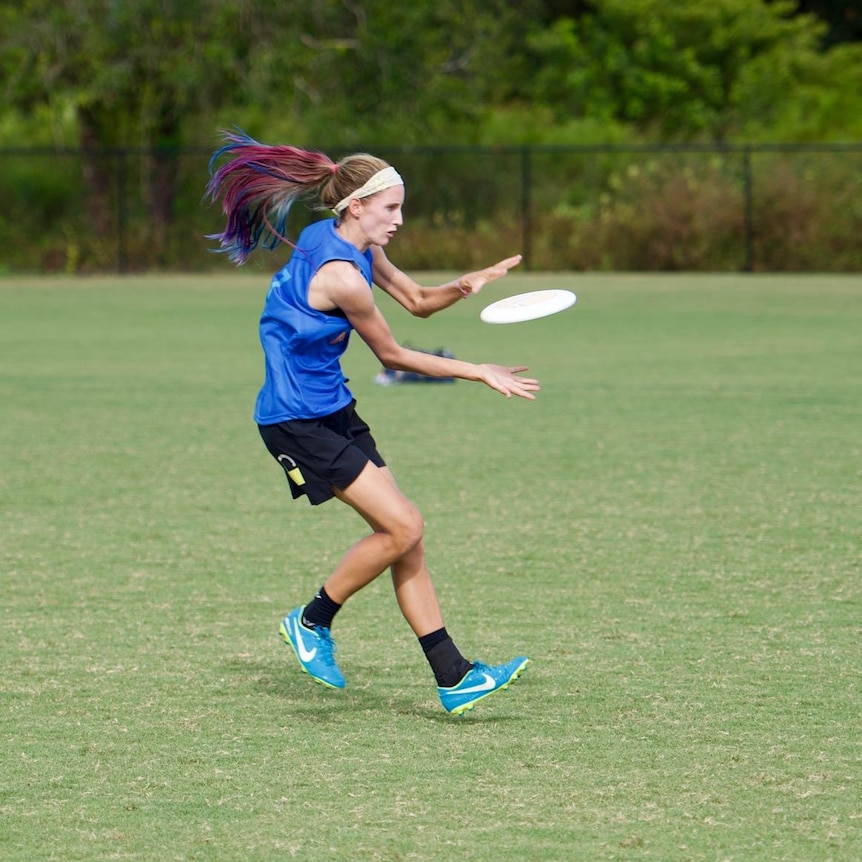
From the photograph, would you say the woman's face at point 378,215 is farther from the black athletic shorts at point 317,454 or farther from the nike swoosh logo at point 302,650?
the nike swoosh logo at point 302,650

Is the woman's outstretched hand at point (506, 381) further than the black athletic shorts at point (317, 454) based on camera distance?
No

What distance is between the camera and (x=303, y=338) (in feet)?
18.1

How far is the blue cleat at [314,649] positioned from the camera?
5.71m

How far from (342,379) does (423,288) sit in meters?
0.46

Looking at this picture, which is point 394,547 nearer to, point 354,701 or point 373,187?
point 354,701

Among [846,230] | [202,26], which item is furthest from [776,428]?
[202,26]

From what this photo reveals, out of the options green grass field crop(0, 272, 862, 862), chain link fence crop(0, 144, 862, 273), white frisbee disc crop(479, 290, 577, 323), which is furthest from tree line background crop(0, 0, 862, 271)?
white frisbee disc crop(479, 290, 577, 323)

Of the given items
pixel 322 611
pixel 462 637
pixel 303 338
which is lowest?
pixel 462 637

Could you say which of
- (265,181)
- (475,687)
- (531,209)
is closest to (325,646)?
(475,687)

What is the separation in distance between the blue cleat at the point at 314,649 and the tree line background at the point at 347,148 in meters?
28.1

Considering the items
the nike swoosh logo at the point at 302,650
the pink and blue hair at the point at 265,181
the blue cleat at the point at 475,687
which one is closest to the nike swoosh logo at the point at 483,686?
the blue cleat at the point at 475,687

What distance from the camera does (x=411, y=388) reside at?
15.7m

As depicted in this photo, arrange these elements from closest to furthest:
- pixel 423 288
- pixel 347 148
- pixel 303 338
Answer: pixel 303 338 → pixel 423 288 → pixel 347 148

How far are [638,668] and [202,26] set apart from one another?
30.6 meters
